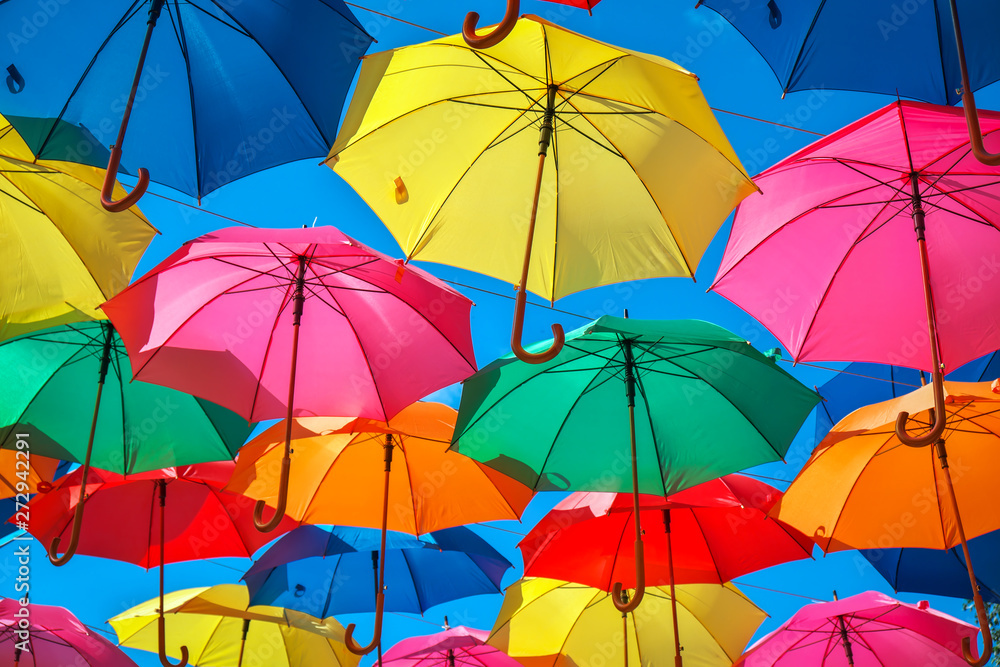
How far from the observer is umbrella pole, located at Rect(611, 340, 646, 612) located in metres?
4.47

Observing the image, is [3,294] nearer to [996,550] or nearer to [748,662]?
[748,662]

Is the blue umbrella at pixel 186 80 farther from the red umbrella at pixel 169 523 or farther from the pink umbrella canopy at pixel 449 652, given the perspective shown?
the pink umbrella canopy at pixel 449 652

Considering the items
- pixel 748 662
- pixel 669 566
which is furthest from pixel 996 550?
pixel 669 566

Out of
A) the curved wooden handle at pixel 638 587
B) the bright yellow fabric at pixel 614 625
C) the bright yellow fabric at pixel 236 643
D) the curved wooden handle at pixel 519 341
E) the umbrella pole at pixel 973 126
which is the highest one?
the umbrella pole at pixel 973 126

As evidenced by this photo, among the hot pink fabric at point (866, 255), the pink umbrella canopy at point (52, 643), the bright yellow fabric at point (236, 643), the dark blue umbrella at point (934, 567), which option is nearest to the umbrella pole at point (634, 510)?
the hot pink fabric at point (866, 255)

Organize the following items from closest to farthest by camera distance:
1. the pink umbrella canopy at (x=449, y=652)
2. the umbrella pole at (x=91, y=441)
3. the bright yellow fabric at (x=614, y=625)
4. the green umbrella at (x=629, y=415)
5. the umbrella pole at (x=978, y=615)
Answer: the umbrella pole at (x=978, y=615) → the umbrella pole at (x=91, y=441) → the green umbrella at (x=629, y=415) → the pink umbrella canopy at (x=449, y=652) → the bright yellow fabric at (x=614, y=625)

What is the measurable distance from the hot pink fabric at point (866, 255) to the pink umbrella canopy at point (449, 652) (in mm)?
3201

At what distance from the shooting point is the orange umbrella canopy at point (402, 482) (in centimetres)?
573

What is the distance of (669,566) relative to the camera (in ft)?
18.6

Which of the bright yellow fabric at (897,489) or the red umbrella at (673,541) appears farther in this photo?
the red umbrella at (673,541)

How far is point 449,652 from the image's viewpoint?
23.2 feet

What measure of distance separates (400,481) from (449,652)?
1.95m

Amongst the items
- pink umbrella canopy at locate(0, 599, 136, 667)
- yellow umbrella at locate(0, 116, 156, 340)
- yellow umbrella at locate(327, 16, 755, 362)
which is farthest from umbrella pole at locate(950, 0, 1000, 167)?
pink umbrella canopy at locate(0, 599, 136, 667)

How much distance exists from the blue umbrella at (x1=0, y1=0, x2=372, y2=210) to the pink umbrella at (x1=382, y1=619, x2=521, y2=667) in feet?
12.0
